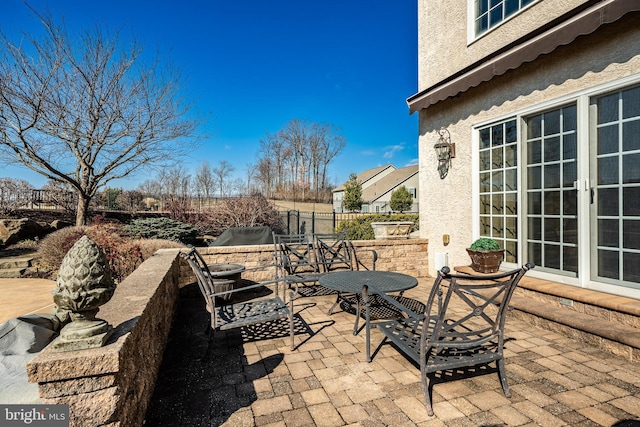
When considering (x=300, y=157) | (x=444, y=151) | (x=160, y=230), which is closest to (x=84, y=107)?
(x=160, y=230)

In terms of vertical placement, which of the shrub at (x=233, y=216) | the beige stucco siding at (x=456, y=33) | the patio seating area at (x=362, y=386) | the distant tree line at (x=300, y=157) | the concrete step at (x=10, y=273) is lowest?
the patio seating area at (x=362, y=386)

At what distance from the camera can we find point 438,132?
600 cm

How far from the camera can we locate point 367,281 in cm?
372

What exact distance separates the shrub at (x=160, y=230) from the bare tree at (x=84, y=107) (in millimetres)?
2566

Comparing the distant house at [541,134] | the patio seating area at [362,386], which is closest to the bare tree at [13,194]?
the patio seating area at [362,386]

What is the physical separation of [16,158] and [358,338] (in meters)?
11.0

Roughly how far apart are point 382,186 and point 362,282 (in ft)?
110

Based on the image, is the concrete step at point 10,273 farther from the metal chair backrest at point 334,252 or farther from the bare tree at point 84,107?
the metal chair backrest at point 334,252

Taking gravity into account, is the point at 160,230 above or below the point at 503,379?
above

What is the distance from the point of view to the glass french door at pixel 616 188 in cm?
336

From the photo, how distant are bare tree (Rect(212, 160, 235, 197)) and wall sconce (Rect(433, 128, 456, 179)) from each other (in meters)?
25.0

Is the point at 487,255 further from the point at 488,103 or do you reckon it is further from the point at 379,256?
the point at 488,103

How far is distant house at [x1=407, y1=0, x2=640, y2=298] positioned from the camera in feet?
11.2

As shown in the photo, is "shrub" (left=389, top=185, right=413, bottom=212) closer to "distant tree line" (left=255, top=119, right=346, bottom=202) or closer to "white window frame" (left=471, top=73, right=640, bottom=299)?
"distant tree line" (left=255, top=119, right=346, bottom=202)
